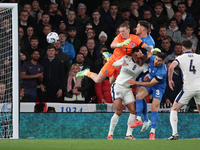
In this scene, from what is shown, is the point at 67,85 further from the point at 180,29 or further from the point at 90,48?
the point at 180,29

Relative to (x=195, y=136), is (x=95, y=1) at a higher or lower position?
higher

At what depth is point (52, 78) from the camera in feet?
32.8

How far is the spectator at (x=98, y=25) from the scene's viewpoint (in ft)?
38.0

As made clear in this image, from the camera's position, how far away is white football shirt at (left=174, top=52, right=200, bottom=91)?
285 inches

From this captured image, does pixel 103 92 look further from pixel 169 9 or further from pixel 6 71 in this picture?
pixel 169 9

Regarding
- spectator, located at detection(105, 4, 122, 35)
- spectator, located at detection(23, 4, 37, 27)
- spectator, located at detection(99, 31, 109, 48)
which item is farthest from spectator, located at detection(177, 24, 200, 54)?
spectator, located at detection(23, 4, 37, 27)

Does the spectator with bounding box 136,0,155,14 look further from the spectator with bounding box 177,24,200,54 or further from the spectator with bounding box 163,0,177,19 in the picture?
the spectator with bounding box 177,24,200,54

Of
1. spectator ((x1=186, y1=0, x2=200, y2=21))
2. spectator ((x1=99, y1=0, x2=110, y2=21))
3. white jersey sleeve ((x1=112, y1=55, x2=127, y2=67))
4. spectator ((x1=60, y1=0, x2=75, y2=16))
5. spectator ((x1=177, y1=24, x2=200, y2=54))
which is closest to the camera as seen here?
white jersey sleeve ((x1=112, y1=55, x2=127, y2=67))

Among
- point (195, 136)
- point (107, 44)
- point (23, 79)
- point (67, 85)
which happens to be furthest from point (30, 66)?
point (195, 136)

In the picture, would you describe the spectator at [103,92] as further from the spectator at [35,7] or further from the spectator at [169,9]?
the spectator at [169,9]

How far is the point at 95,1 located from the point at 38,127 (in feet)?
17.8

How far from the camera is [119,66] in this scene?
7.88 metres

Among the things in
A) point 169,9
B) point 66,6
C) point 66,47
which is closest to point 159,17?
point 169,9

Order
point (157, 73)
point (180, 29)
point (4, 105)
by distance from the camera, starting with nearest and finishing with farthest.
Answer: point (157, 73) → point (4, 105) → point (180, 29)
